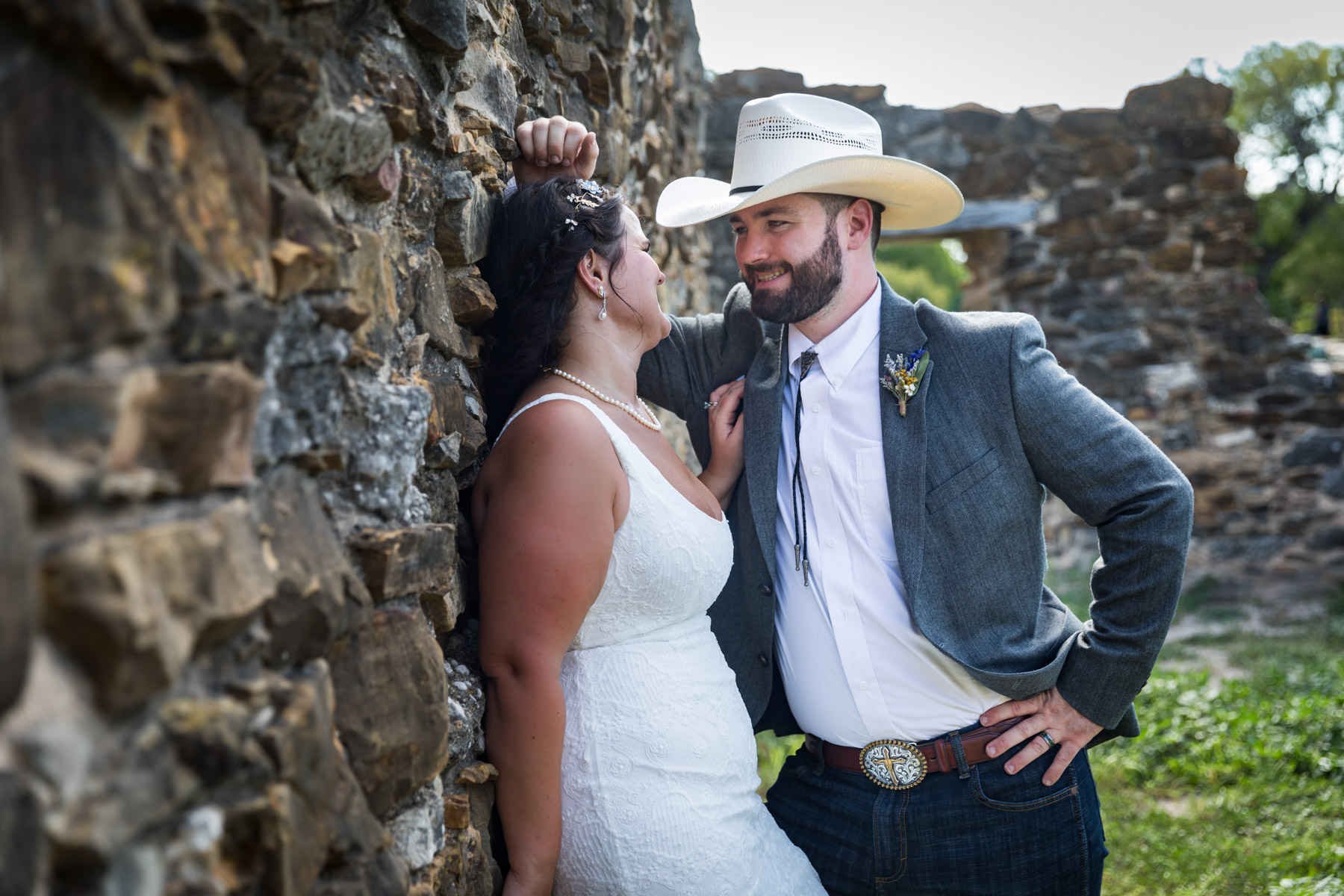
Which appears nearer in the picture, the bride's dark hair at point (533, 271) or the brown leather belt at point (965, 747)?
the bride's dark hair at point (533, 271)

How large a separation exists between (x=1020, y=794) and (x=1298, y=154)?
22.5 m

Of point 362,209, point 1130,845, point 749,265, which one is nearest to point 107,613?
point 362,209

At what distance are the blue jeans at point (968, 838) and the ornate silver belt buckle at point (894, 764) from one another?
0.02 meters

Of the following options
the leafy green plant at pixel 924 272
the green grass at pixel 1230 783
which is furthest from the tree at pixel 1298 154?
the green grass at pixel 1230 783

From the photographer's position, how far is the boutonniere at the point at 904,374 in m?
2.12

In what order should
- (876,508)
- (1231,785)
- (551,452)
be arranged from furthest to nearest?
(1231,785)
(876,508)
(551,452)

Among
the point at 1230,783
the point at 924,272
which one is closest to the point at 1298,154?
the point at 924,272

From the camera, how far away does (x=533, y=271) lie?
1892 millimetres

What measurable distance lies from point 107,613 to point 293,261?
481 mm

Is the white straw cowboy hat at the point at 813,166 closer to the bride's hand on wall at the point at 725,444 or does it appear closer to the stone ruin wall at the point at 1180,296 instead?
the bride's hand on wall at the point at 725,444

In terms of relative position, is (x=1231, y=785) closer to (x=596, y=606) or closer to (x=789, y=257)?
(x=789, y=257)

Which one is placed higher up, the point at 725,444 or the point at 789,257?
the point at 789,257

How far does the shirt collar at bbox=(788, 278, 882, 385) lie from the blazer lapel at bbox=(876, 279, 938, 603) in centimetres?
9

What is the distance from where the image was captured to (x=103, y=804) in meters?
0.73
